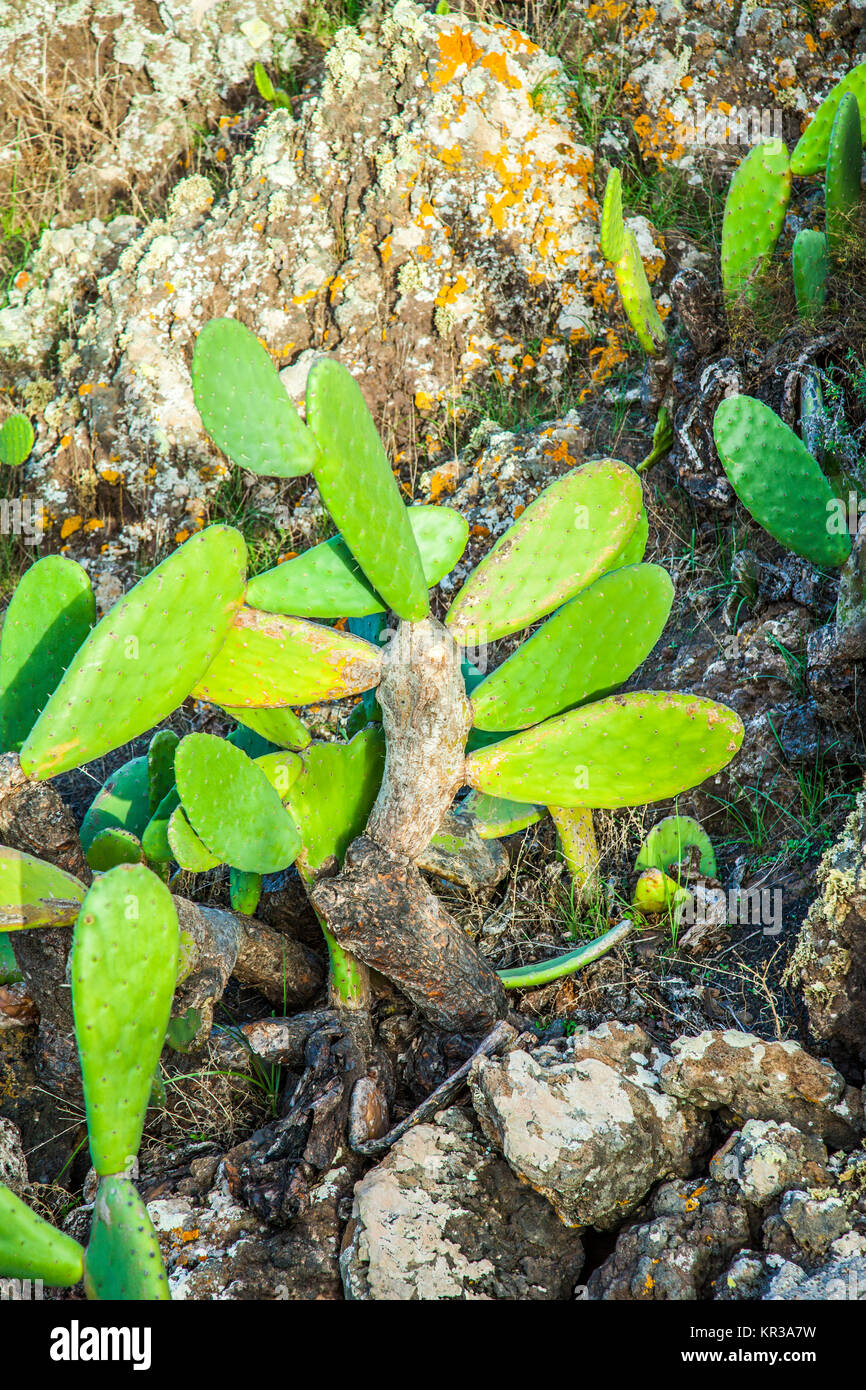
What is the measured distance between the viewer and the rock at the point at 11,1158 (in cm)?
198

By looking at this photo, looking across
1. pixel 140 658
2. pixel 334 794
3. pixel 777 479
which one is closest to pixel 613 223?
pixel 777 479

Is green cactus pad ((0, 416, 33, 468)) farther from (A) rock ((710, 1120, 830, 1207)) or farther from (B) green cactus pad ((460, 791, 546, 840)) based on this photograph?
(A) rock ((710, 1120, 830, 1207))

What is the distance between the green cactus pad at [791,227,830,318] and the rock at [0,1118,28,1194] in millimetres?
2899

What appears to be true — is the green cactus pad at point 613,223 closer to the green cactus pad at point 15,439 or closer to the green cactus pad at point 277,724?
the green cactus pad at point 277,724

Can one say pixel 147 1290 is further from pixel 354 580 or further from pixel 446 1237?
pixel 354 580

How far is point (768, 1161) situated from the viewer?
65.7 inches

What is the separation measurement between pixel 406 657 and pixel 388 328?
7.01ft

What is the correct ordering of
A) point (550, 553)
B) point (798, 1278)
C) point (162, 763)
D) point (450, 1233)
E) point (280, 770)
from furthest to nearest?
point (162, 763) < point (280, 770) < point (550, 553) < point (450, 1233) < point (798, 1278)

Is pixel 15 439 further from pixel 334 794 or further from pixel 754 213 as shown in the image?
pixel 754 213

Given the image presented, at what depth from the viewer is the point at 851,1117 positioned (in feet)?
5.74

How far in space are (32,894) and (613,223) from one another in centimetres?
233

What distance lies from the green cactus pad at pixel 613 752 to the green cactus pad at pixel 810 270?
150 centimetres

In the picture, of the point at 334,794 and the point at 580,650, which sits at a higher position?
the point at 580,650

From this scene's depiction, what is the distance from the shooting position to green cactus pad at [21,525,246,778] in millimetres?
1783
